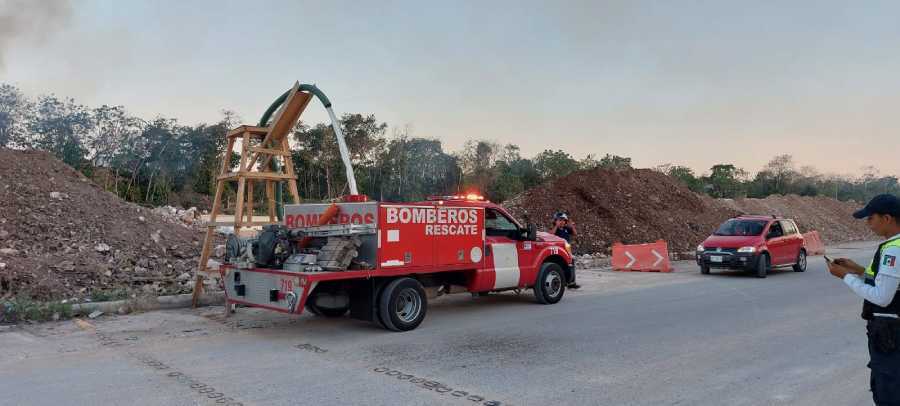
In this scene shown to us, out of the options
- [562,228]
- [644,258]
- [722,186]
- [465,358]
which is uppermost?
[722,186]

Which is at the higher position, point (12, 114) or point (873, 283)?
point (12, 114)

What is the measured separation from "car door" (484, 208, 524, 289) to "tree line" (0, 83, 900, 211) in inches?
1004

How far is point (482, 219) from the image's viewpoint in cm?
949

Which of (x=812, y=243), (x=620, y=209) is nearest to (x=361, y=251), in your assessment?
(x=620, y=209)

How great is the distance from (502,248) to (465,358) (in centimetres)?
342

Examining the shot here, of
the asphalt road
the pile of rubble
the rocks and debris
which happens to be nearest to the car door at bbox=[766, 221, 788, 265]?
the rocks and debris

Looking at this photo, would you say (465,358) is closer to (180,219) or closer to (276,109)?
(276,109)

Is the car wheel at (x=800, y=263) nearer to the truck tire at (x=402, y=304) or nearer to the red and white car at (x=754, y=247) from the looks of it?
the red and white car at (x=754, y=247)

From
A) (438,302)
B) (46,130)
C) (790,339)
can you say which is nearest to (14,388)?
(438,302)

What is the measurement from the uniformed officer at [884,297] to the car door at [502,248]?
6.31m

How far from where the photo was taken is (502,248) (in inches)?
389

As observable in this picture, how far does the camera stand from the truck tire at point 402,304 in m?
8.05

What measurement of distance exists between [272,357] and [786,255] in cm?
1446

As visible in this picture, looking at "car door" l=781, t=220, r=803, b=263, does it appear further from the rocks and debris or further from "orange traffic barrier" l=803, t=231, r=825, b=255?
"orange traffic barrier" l=803, t=231, r=825, b=255
